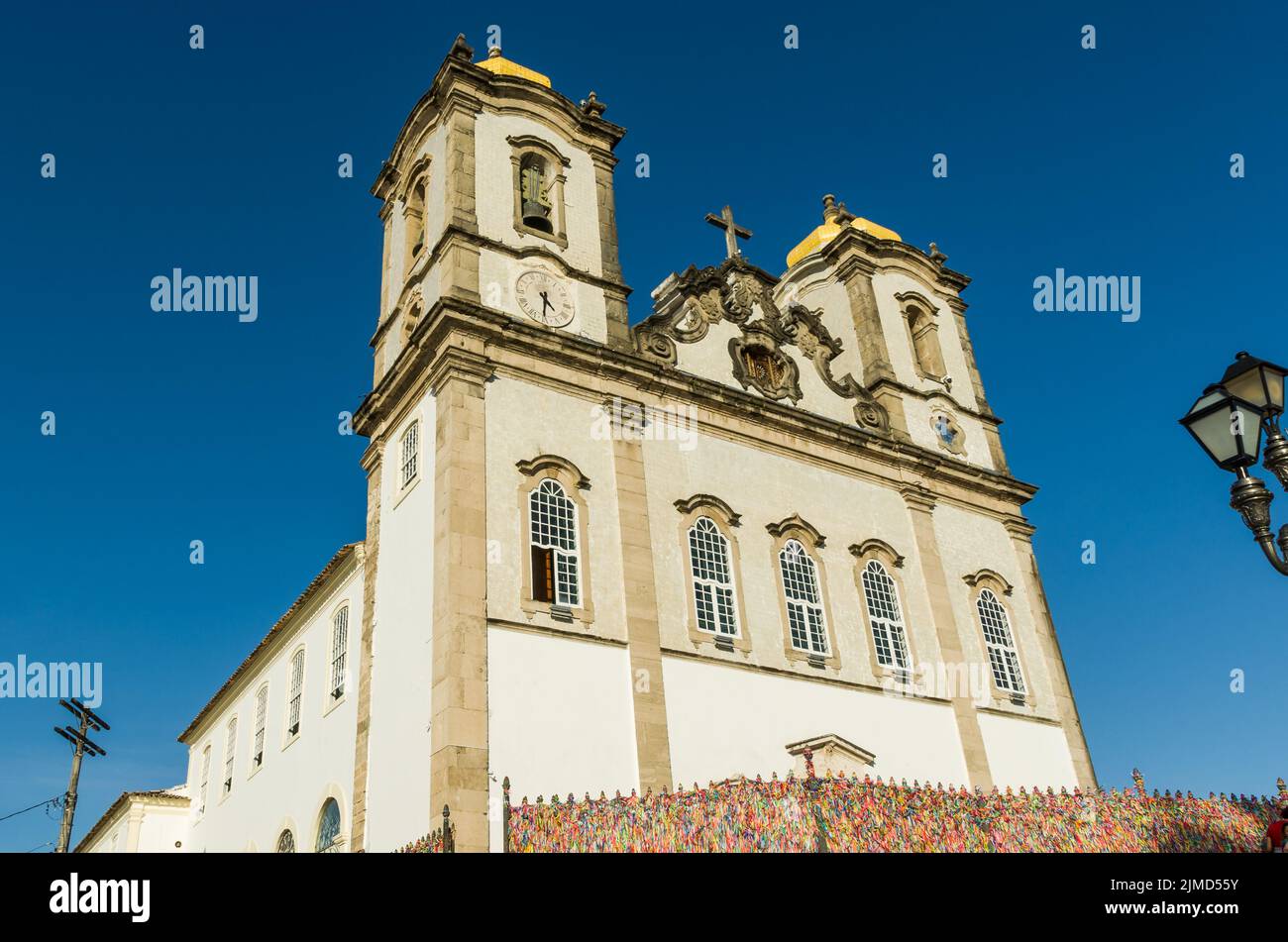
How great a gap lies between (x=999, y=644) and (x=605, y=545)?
33.5 ft

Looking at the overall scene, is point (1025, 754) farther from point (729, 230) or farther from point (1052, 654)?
point (729, 230)

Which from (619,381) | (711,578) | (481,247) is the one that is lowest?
(711,578)

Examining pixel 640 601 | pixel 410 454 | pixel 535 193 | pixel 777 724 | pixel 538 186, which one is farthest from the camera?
pixel 538 186

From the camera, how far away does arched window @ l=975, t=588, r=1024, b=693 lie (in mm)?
23109

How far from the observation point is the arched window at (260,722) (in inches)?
992

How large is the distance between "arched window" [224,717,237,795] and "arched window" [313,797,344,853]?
8.42 metres

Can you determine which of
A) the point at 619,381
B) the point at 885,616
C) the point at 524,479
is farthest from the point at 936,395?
the point at 524,479

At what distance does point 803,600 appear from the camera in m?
20.5

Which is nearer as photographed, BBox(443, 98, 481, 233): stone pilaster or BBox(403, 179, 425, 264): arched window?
BBox(443, 98, 481, 233): stone pilaster

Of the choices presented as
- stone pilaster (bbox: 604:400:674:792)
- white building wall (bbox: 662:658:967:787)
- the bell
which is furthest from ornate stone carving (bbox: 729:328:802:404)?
white building wall (bbox: 662:658:967:787)

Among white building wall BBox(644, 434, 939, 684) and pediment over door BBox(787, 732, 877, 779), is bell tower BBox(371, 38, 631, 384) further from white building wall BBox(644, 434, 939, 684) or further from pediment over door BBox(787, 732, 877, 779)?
pediment over door BBox(787, 732, 877, 779)

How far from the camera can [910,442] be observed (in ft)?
80.7

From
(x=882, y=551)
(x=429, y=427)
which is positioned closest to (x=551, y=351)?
(x=429, y=427)

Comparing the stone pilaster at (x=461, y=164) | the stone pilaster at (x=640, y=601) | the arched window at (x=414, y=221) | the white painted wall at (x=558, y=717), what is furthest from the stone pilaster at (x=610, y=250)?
the white painted wall at (x=558, y=717)
